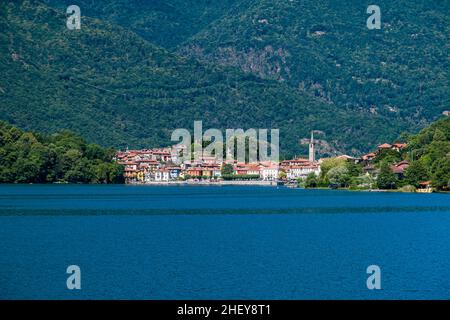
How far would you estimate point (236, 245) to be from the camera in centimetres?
4472

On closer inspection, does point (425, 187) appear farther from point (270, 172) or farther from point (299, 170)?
point (270, 172)

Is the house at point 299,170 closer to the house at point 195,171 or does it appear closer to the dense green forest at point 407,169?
the house at point 195,171

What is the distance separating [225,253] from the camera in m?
41.5

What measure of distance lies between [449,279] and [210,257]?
953 centimetres

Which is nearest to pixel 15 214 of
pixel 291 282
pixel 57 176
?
pixel 291 282

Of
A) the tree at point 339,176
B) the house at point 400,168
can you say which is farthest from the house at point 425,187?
the tree at point 339,176

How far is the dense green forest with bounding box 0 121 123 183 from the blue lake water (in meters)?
58.3

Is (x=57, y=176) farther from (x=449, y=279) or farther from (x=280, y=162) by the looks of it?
(x=449, y=279)

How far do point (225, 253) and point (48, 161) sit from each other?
3496 inches

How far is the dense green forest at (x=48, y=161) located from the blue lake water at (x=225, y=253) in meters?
58.3

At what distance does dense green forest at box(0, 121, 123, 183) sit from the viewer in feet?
415

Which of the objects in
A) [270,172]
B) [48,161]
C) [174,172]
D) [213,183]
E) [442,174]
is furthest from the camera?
[174,172]

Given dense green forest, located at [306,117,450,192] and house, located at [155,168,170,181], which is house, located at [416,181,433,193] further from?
house, located at [155,168,170,181]

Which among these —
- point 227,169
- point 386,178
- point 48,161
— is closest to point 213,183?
point 227,169
